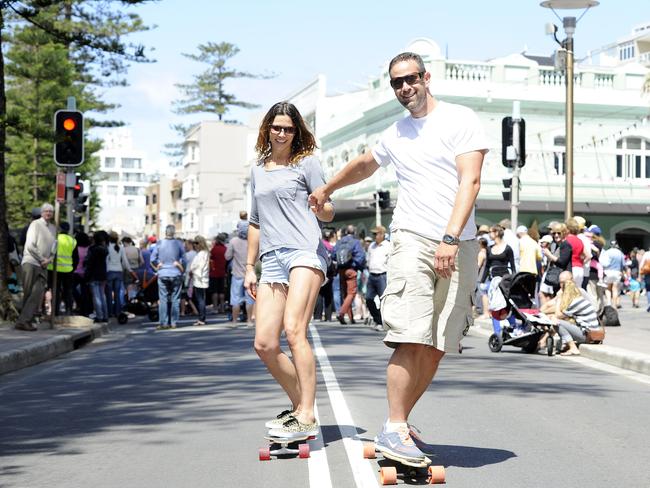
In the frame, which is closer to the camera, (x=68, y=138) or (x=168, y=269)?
(x=68, y=138)

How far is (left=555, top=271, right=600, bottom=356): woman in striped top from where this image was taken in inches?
583

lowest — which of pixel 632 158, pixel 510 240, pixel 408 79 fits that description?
pixel 510 240

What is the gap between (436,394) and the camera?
9789mm

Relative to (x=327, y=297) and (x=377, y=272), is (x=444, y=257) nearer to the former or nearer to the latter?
(x=377, y=272)

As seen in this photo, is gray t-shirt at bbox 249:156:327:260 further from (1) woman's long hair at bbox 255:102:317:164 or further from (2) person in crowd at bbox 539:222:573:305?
(2) person in crowd at bbox 539:222:573:305


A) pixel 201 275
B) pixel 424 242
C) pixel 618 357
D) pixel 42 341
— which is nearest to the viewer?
pixel 424 242

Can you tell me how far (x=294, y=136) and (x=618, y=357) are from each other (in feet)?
25.4

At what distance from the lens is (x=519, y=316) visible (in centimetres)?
1511

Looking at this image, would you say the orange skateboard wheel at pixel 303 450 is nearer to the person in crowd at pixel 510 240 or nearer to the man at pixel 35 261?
the man at pixel 35 261

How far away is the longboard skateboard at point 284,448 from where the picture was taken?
6.46 metres

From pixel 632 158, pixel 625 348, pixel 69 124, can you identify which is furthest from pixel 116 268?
pixel 632 158

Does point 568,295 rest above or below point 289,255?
below

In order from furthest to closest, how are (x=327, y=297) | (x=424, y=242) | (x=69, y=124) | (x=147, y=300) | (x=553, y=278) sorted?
(x=147, y=300)
(x=327, y=297)
(x=69, y=124)
(x=553, y=278)
(x=424, y=242)

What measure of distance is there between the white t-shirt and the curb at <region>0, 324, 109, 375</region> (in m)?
7.74
